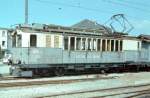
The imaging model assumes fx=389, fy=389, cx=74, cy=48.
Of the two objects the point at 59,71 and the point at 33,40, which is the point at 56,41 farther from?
the point at 59,71

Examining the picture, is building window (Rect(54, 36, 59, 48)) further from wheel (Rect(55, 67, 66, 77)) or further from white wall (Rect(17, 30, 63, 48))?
wheel (Rect(55, 67, 66, 77))

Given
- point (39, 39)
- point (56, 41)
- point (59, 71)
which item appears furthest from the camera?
point (59, 71)

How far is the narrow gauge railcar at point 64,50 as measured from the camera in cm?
2522

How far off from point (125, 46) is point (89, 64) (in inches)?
185

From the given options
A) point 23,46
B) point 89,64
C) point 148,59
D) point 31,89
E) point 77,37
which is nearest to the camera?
point 31,89

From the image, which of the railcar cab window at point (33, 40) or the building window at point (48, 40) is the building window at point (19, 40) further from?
the building window at point (48, 40)

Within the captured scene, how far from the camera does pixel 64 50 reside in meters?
27.4

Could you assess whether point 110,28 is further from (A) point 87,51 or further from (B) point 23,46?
(B) point 23,46

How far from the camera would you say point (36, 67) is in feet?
84.4

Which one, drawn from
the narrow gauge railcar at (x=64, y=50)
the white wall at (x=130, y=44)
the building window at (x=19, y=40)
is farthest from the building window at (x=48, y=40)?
the white wall at (x=130, y=44)

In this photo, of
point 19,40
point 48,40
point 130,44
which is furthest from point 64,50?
point 130,44

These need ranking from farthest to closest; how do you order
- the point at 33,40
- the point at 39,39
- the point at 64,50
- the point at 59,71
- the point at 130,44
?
the point at 130,44 → the point at 59,71 → the point at 64,50 → the point at 39,39 → the point at 33,40

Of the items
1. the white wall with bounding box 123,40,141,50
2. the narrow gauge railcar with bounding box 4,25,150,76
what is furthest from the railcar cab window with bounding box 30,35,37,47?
the white wall with bounding box 123,40,141,50

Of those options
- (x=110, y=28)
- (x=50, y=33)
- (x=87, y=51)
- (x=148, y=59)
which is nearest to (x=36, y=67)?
(x=50, y=33)
